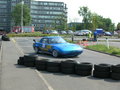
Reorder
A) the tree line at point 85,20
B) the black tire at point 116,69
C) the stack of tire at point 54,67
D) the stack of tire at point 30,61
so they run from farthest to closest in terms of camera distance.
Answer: the tree line at point 85,20
the stack of tire at point 30,61
the stack of tire at point 54,67
the black tire at point 116,69

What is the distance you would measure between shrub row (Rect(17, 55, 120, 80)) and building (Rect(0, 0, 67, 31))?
5586 inches

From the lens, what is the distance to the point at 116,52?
17562 mm

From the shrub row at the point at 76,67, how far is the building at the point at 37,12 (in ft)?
465

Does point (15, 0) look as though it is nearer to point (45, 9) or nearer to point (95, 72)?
point (45, 9)

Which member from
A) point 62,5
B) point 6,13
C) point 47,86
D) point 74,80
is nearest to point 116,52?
point 74,80

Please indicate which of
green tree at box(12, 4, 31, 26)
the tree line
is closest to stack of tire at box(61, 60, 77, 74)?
the tree line

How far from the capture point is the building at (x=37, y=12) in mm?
153000

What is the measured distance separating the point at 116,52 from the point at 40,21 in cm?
14881

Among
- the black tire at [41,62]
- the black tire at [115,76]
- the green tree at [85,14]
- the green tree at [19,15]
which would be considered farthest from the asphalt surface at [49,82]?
the green tree at [19,15]

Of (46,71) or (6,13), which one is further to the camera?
(6,13)

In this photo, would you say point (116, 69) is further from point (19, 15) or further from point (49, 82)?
point (19, 15)

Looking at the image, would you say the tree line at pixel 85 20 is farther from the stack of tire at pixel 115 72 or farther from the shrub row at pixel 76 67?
the stack of tire at pixel 115 72

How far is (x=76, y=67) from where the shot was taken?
9.58 metres

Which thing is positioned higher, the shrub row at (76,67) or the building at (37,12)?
the building at (37,12)
